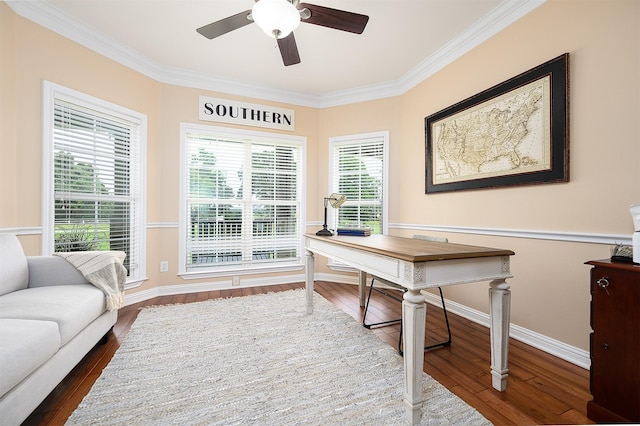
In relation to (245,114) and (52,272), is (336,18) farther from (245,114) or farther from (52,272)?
(52,272)

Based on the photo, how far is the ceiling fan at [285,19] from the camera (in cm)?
172

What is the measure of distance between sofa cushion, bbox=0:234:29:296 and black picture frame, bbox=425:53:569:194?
3.82 metres

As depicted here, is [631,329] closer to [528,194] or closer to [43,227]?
[528,194]

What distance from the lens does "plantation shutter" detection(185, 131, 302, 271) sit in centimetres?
383

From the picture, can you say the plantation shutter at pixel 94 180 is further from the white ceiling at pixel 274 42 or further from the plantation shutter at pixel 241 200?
the white ceiling at pixel 274 42

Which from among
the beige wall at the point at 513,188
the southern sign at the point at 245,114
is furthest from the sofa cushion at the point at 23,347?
the southern sign at the point at 245,114

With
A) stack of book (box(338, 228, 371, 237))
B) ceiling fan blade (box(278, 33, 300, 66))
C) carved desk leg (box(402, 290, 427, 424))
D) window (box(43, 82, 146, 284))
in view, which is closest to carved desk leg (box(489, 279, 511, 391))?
carved desk leg (box(402, 290, 427, 424))

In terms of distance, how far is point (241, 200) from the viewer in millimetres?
4027

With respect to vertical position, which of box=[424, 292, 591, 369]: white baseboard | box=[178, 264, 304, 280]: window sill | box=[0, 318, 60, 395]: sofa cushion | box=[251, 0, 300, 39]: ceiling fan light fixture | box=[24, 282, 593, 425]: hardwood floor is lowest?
box=[24, 282, 593, 425]: hardwood floor

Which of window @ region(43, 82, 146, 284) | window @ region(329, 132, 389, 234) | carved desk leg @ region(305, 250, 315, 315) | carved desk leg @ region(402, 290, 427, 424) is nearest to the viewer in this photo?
carved desk leg @ region(402, 290, 427, 424)

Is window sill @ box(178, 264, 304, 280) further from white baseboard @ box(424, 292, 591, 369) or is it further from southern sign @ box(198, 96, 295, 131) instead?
white baseboard @ box(424, 292, 591, 369)

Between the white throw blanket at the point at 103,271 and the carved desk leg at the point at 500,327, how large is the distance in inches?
105

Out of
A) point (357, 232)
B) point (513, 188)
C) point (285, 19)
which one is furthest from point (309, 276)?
point (285, 19)

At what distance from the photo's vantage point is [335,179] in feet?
14.3
